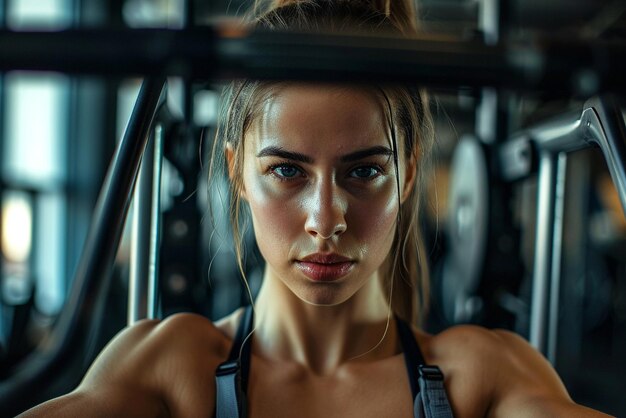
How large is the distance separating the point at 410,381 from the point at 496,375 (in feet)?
0.32

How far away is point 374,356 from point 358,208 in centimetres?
24

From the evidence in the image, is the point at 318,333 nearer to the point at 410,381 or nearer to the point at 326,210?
the point at 410,381

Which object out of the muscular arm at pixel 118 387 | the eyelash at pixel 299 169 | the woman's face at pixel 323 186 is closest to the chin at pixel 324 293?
the woman's face at pixel 323 186

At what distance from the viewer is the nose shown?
665 mm

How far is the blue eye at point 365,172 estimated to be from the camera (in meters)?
0.70

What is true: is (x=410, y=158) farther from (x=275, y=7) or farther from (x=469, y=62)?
(x=469, y=62)

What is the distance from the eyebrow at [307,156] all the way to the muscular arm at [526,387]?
0.95ft

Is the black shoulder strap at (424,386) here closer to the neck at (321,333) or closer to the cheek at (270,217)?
the neck at (321,333)

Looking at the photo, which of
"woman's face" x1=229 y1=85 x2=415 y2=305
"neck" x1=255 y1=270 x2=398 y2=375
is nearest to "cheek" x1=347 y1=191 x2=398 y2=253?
"woman's face" x1=229 y1=85 x2=415 y2=305

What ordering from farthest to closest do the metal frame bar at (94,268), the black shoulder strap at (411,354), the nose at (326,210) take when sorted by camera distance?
1. the black shoulder strap at (411,354)
2. the nose at (326,210)
3. the metal frame bar at (94,268)

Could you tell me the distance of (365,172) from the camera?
71cm

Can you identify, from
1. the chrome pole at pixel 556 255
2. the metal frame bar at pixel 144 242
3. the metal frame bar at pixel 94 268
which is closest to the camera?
the metal frame bar at pixel 94 268

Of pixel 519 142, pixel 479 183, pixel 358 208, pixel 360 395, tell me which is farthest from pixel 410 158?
pixel 479 183

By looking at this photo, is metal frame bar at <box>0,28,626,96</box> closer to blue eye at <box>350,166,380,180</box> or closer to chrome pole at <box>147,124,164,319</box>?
blue eye at <box>350,166,380,180</box>
